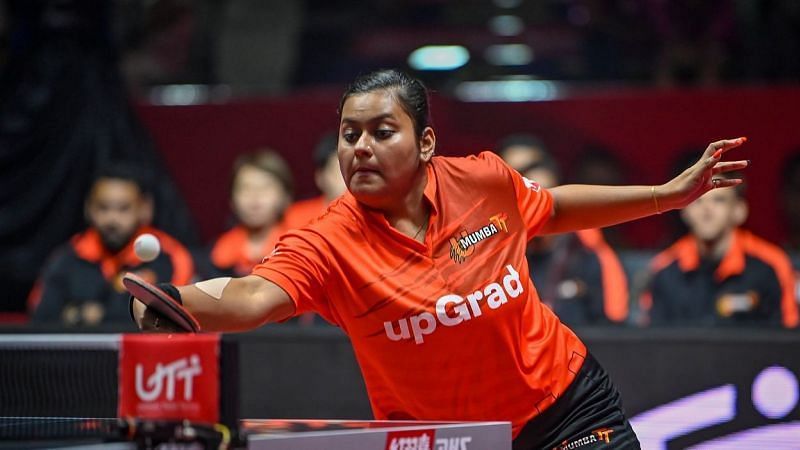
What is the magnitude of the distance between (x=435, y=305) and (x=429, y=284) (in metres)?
0.07

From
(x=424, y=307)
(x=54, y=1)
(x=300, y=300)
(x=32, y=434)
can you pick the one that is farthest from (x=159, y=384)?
(x=54, y=1)

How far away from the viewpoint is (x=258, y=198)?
7.02 m

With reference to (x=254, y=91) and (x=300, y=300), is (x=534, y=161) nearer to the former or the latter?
(x=254, y=91)

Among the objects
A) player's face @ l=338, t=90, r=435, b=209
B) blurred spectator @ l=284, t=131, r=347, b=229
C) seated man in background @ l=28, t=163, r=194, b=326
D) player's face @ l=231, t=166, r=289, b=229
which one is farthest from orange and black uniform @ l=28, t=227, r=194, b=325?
player's face @ l=338, t=90, r=435, b=209

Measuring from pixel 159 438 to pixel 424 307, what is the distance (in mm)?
988

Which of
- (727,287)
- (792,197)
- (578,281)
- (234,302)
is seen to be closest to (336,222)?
(234,302)

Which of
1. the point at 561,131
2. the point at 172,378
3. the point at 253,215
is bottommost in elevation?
the point at 172,378

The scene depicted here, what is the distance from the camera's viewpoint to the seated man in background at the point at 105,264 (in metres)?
6.74

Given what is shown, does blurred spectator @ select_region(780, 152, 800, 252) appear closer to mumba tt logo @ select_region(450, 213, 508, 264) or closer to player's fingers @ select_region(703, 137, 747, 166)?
player's fingers @ select_region(703, 137, 747, 166)

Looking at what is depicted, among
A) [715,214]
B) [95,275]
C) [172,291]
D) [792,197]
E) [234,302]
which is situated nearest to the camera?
[172,291]

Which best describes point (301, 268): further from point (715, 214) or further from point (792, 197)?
point (792, 197)

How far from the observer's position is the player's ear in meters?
3.36

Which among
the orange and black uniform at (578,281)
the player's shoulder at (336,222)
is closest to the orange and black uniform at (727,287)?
the orange and black uniform at (578,281)

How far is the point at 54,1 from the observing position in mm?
7895
